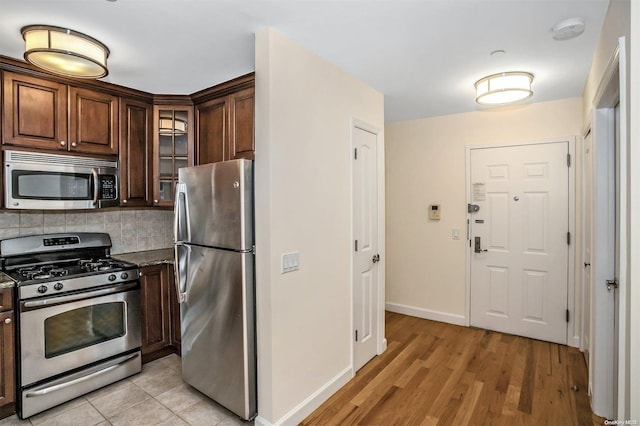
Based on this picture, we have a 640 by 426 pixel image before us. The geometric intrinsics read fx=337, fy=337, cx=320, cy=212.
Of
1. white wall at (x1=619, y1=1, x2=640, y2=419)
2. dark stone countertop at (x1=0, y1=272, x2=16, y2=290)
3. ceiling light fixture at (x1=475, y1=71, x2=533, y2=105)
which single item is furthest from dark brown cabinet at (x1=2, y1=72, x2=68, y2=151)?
white wall at (x1=619, y1=1, x2=640, y2=419)

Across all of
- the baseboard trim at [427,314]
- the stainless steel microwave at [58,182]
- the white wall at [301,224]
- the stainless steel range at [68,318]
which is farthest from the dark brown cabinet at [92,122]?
the baseboard trim at [427,314]

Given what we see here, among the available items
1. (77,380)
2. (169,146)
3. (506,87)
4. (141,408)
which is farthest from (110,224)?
(506,87)

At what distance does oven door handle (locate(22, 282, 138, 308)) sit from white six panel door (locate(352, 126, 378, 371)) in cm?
193

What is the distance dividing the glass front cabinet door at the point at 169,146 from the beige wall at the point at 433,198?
2540mm

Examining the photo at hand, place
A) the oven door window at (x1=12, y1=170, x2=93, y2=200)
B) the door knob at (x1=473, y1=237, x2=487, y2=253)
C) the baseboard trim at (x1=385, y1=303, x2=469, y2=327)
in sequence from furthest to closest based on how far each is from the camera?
1. the baseboard trim at (x1=385, y1=303, x2=469, y2=327)
2. the door knob at (x1=473, y1=237, x2=487, y2=253)
3. the oven door window at (x1=12, y1=170, x2=93, y2=200)

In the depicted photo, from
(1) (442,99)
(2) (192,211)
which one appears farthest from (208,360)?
(1) (442,99)

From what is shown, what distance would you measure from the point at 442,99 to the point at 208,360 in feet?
10.6

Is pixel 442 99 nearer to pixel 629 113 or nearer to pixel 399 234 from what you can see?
pixel 399 234

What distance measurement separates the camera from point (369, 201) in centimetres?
315

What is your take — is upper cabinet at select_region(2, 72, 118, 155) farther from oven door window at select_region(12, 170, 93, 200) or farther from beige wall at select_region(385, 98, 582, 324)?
beige wall at select_region(385, 98, 582, 324)

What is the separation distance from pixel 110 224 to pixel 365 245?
8.36 ft

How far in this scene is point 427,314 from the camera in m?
4.27

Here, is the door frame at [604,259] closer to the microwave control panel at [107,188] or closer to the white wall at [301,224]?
the white wall at [301,224]

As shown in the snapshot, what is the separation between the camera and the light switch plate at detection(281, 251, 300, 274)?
2148mm
